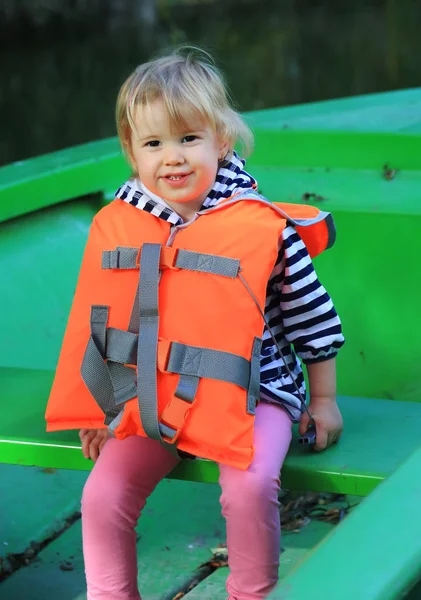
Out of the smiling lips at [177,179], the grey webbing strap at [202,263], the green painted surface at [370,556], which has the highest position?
the smiling lips at [177,179]

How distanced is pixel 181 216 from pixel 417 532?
2.67 ft

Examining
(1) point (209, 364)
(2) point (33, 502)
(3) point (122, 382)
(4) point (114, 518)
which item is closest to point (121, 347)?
(3) point (122, 382)

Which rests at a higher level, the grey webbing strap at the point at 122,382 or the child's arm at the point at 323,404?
the grey webbing strap at the point at 122,382

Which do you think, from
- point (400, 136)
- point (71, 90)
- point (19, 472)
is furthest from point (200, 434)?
point (71, 90)

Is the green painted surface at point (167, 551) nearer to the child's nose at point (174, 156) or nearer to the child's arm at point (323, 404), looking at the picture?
the child's arm at point (323, 404)

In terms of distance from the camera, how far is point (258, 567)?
163cm

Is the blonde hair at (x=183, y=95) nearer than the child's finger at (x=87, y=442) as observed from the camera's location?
Yes

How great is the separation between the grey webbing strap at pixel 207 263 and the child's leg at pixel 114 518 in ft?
0.95

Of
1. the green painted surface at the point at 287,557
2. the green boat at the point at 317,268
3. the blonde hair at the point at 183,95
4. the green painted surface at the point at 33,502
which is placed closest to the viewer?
the blonde hair at the point at 183,95

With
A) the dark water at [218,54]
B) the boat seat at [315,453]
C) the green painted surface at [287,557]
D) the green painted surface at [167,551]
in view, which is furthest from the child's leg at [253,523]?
the dark water at [218,54]

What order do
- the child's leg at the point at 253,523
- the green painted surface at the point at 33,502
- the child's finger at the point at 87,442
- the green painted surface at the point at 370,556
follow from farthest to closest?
1. the green painted surface at the point at 33,502
2. the child's finger at the point at 87,442
3. the child's leg at the point at 253,523
4. the green painted surface at the point at 370,556

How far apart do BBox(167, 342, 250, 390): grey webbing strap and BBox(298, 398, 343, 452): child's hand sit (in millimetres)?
177

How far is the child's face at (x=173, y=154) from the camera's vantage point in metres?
1.73

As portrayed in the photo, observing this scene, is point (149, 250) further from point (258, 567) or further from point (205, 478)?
point (258, 567)
